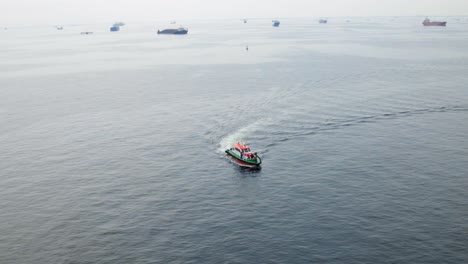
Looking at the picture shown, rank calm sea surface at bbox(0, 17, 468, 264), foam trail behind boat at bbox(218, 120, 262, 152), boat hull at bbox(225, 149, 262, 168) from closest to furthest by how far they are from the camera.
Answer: calm sea surface at bbox(0, 17, 468, 264), boat hull at bbox(225, 149, 262, 168), foam trail behind boat at bbox(218, 120, 262, 152)

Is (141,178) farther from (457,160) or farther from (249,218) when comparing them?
(457,160)

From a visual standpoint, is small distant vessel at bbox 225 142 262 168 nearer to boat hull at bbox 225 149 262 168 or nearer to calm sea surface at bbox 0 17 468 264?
boat hull at bbox 225 149 262 168

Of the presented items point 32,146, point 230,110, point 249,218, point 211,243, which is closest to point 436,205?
point 249,218

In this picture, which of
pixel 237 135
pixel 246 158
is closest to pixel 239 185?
pixel 246 158

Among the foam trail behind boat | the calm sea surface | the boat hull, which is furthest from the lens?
the foam trail behind boat

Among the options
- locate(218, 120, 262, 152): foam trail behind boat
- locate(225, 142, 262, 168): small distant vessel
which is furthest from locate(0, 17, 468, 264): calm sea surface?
locate(225, 142, 262, 168): small distant vessel

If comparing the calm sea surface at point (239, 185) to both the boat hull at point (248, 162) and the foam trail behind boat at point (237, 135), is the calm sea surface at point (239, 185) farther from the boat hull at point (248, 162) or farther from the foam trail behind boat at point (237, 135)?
the boat hull at point (248, 162)

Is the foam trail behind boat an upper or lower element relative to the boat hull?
upper

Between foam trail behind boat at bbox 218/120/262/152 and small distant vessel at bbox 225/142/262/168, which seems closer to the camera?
small distant vessel at bbox 225/142/262/168

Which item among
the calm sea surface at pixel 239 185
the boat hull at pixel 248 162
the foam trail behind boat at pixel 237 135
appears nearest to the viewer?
the calm sea surface at pixel 239 185

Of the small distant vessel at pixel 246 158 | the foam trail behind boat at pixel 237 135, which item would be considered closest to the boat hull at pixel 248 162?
the small distant vessel at pixel 246 158

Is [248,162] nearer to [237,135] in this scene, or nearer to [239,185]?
[239,185]

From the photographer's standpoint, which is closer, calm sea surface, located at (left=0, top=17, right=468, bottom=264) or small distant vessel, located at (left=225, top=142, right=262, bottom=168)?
calm sea surface, located at (left=0, top=17, right=468, bottom=264)
